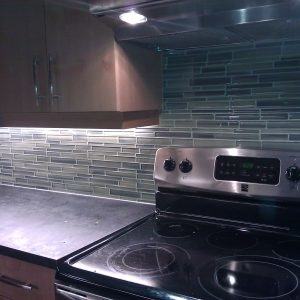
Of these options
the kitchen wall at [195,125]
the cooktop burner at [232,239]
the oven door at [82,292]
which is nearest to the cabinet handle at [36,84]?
the kitchen wall at [195,125]

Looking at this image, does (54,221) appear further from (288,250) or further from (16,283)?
(288,250)

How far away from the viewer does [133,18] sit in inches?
47.3

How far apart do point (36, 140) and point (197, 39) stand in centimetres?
114

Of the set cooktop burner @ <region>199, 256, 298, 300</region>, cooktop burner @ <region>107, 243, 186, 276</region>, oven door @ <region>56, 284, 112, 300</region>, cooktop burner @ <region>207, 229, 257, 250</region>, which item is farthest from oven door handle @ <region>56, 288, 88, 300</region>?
cooktop burner @ <region>207, 229, 257, 250</region>

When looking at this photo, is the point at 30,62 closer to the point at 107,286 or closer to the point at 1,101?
the point at 1,101

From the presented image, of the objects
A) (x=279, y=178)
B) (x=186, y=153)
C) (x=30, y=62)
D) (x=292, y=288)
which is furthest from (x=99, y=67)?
(x=292, y=288)

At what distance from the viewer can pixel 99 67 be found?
1.45 metres

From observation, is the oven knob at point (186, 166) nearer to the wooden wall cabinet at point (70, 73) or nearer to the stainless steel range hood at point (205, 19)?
the wooden wall cabinet at point (70, 73)

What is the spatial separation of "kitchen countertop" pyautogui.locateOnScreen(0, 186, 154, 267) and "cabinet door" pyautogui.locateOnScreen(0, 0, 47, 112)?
19.0 inches

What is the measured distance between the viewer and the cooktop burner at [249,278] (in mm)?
967

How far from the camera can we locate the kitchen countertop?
4.27ft

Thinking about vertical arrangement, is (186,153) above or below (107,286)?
above

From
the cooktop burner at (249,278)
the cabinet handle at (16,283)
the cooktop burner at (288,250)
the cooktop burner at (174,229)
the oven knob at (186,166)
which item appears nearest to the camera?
the cooktop burner at (249,278)

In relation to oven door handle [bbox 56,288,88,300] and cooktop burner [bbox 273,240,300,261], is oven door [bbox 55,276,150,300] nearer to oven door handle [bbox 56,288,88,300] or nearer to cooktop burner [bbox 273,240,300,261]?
oven door handle [bbox 56,288,88,300]
